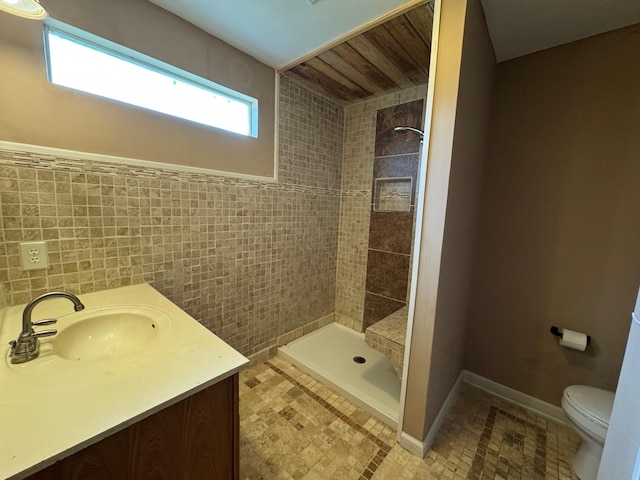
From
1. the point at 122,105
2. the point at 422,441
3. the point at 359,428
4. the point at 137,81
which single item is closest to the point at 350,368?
the point at 359,428

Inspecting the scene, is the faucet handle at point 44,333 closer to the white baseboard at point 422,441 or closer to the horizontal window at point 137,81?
the horizontal window at point 137,81

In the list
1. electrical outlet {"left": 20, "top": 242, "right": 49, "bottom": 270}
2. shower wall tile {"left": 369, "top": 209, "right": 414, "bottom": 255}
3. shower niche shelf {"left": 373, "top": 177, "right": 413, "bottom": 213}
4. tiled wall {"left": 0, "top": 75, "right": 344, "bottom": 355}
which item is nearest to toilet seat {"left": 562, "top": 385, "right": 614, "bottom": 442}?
shower wall tile {"left": 369, "top": 209, "right": 414, "bottom": 255}

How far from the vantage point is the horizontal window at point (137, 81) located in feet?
3.66

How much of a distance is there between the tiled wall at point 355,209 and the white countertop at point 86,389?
182 centimetres

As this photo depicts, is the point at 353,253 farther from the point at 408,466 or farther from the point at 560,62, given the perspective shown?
the point at 560,62

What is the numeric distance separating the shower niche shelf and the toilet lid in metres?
1.49

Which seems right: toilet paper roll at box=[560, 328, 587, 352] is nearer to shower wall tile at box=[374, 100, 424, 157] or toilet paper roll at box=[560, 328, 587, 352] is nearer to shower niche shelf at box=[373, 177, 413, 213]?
shower niche shelf at box=[373, 177, 413, 213]

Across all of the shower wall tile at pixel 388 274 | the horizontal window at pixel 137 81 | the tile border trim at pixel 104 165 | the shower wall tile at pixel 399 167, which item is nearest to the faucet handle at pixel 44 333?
the tile border trim at pixel 104 165

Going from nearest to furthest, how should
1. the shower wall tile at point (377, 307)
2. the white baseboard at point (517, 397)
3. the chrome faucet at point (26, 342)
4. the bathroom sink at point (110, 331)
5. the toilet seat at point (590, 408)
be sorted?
the chrome faucet at point (26, 342)
the bathroom sink at point (110, 331)
the toilet seat at point (590, 408)
the white baseboard at point (517, 397)
the shower wall tile at point (377, 307)

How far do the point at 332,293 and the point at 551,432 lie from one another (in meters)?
1.81

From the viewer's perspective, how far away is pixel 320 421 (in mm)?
1507

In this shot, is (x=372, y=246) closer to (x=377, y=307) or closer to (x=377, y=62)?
(x=377, y=307)

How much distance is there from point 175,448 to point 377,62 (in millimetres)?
2227

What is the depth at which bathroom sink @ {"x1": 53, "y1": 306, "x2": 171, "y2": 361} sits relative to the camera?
0.93 m
